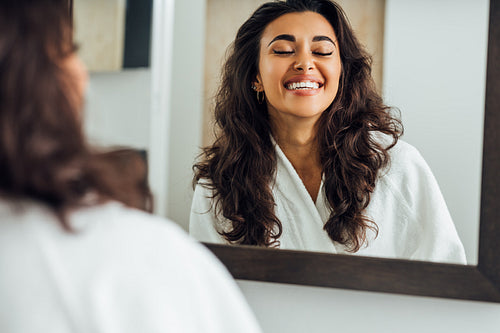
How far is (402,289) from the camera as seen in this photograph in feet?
2.71

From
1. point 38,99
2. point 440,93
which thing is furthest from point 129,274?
point 440,93

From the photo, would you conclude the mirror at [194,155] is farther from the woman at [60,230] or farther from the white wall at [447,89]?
the woman at [60,230]

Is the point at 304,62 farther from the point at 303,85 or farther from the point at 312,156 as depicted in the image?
the point at 312,156

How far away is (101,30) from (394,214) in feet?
2.16

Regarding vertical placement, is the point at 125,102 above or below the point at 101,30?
below

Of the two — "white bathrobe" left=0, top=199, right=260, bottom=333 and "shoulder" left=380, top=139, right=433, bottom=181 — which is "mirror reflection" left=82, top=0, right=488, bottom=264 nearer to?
"shoulder" left=380, top=139, right=433, bottom=181

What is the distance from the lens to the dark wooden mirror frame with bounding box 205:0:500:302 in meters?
0.79

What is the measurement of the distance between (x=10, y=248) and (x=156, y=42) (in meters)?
0.60

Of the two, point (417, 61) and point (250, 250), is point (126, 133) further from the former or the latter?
point (417, 61)

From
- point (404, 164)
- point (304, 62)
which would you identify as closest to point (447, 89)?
point (404, 164)

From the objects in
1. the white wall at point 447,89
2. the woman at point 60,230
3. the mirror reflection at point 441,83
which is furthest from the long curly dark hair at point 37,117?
the white wall at point 447,89

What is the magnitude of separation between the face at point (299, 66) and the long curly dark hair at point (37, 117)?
47 centimetres

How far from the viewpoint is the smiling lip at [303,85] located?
863mm

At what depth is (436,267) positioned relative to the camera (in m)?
0.82
